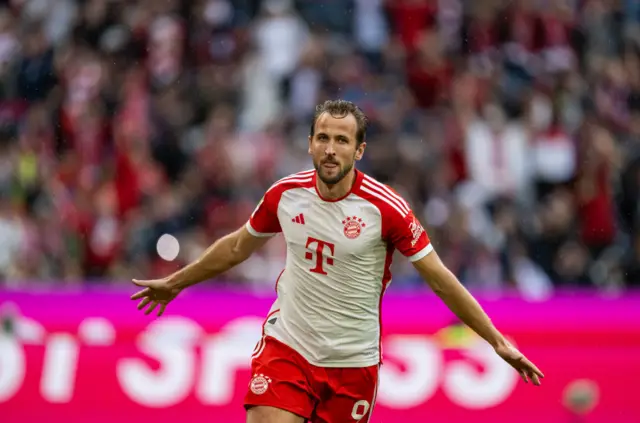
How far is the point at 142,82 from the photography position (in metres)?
15.7

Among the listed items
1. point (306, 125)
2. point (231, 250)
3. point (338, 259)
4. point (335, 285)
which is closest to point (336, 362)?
point (335, 285)

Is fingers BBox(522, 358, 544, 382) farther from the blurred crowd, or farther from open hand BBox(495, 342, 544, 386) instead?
the blurred crowd

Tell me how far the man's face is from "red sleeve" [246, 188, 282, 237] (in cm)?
44

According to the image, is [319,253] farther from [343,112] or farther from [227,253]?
[343,112]

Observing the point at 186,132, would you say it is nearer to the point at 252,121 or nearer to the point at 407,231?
the point at 252,121

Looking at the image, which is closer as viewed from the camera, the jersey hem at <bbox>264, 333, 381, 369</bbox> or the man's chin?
the man's chin

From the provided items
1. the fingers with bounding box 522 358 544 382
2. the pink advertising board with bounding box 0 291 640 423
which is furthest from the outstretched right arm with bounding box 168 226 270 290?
the pink advertising board with bounding box 0 291 640 423

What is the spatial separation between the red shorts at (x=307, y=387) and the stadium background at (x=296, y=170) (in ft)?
13.8

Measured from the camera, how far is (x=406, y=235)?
689cm

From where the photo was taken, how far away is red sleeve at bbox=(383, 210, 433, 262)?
6895 millimetres

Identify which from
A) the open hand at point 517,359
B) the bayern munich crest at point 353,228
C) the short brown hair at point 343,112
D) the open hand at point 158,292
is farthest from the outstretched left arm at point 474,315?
the open hand at point 158,292

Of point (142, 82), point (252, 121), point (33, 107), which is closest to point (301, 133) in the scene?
point (252, 121)

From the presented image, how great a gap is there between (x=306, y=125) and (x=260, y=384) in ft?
28.4

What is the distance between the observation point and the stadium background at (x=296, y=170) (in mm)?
11602
